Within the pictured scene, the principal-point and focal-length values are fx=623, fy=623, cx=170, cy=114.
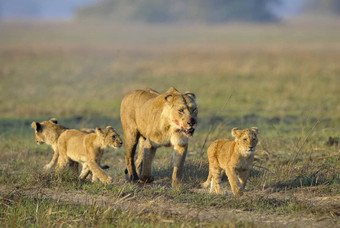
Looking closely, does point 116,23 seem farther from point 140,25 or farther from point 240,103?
point 240,103

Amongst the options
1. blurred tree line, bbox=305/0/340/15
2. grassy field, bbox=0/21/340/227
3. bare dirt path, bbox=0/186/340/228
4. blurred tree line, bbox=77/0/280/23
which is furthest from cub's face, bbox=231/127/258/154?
blurred tree line, bbox=305/0/340/15

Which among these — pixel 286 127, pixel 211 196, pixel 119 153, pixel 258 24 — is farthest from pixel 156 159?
pixel 258 24

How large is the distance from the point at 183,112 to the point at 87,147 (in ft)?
5.26

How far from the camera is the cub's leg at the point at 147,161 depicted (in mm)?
8203

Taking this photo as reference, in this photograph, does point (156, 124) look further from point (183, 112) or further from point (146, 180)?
point (146, 180)

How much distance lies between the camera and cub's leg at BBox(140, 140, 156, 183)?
8.20 metres

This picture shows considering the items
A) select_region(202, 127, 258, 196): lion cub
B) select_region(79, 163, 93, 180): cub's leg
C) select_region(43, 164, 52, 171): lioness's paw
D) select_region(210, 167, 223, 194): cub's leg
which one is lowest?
select_region(43, 164, 52, 171): lioness's paw

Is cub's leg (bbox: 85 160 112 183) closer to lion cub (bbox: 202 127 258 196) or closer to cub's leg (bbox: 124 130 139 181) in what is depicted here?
cub's leg (bbox: 124 130 139 181)

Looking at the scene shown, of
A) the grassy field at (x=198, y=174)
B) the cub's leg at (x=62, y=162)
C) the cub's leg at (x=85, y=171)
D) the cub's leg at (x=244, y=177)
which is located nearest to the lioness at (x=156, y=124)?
the grassy field at (x=198, y=174)

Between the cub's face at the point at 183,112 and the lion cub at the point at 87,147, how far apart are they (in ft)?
3.21

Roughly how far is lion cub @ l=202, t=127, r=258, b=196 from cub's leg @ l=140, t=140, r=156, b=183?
30.8 inches

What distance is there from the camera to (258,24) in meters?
119

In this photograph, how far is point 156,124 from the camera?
26.4ft

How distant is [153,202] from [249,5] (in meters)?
123
